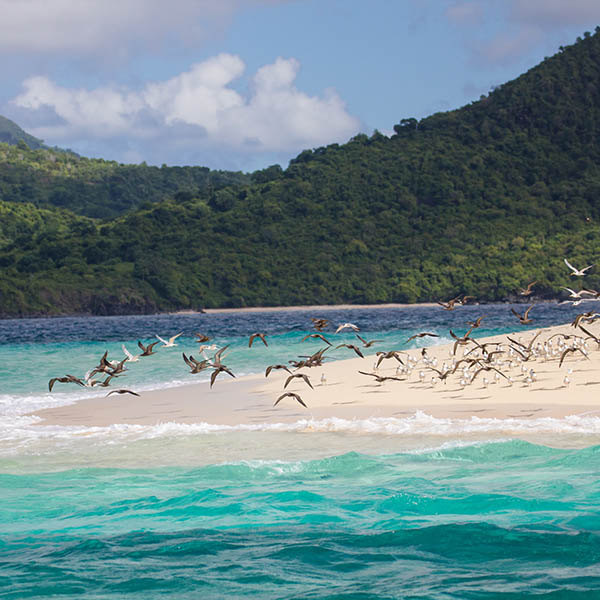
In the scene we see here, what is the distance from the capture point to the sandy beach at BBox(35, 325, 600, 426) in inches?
857

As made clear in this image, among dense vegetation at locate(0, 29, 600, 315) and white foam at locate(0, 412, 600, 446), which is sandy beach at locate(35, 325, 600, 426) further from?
dense vegetation at locate(0, 29, 600, 315)

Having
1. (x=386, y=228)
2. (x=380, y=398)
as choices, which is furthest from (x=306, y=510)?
(x=386, y=228)

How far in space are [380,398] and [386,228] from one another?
406ft

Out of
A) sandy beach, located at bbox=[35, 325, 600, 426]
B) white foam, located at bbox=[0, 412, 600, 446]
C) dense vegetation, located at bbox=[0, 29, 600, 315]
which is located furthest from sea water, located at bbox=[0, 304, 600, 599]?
dense vegetation, located at bbox=[0, 29, 600, 315]

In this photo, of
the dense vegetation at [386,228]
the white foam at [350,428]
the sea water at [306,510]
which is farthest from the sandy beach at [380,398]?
the dense vegetation at [386,228]

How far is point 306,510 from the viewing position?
13859mm

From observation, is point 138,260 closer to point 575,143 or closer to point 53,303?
point 53,303

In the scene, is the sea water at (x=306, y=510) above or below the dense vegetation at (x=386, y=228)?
below

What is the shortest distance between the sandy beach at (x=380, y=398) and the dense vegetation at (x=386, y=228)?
105 metres

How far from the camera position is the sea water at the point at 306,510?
11.0m

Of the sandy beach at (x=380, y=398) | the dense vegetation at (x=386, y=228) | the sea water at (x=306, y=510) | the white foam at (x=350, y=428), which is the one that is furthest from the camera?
the dense vegetation at (x=386, y=228)

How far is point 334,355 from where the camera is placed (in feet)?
151

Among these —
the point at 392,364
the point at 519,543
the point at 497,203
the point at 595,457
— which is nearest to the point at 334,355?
the point at 392,364

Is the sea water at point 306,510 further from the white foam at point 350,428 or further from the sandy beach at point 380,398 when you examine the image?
the sandy beach at point 380,398
